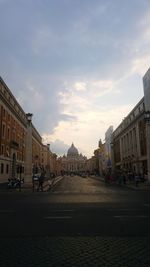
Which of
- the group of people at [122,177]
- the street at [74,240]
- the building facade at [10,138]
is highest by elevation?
the building facade at [10,138]

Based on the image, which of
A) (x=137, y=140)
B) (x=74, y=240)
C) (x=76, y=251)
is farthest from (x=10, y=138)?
(x=76, y=251)

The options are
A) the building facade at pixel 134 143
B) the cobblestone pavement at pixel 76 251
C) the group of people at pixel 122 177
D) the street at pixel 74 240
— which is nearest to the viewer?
the cobblestone pavement at pixel 76 251

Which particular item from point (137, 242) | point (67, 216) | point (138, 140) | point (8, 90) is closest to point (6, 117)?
point (8, 90)

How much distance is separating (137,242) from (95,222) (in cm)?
343

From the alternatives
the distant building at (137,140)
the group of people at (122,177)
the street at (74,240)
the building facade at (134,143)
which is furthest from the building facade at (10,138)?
the street at (74,240)

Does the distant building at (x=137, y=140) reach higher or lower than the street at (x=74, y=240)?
higher

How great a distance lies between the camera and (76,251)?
22.4 ft

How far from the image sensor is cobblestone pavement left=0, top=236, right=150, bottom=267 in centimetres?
594

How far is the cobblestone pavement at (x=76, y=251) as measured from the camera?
594 centimetres

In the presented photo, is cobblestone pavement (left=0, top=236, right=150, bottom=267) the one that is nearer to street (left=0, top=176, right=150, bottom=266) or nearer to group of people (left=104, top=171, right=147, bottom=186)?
street (left=0, top=176, right=150, bottom=266)

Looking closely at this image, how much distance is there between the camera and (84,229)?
965cm

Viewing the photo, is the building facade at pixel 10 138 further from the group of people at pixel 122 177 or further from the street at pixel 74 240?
the street at pixel 74 240

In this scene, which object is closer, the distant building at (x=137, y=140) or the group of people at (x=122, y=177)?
the group of people at (x=122, y=177)

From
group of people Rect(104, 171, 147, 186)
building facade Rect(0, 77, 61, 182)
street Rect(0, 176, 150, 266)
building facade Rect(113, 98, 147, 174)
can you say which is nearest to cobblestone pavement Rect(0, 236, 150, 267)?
street Rect(0, 176, 150, 266)
